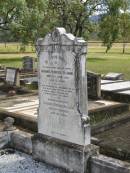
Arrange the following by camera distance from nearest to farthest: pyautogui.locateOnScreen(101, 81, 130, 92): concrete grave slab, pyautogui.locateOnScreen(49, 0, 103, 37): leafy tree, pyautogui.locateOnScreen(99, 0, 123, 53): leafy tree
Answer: pyautogui.locateOnScreen(101, 81, 130, 92): concrete grave slab < pyautogui.locateOnScreen(49, 0, 103, 37): leafy tree < pyautogui.locateOnScreen(99, 0, 123, 53): leafy tree

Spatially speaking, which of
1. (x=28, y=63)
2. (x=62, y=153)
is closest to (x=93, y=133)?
(x=62, y=153)

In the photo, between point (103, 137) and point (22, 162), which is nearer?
point (22, 162)

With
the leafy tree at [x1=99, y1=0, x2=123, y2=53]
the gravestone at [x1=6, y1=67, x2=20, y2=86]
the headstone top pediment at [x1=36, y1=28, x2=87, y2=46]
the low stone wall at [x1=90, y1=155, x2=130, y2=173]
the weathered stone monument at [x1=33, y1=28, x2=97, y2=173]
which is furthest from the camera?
the leafy tree at [x1=99, y1=0, x2=123, y2=53]

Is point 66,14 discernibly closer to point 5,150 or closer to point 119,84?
point 119,84

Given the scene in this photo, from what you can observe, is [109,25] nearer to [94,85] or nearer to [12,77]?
[12,77]

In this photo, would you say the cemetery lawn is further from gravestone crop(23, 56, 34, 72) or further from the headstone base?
the headstone base

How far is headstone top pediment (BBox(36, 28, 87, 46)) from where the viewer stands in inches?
262

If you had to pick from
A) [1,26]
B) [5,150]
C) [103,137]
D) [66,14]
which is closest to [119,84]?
[103,137]

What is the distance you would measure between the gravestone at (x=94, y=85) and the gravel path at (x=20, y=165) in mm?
5863

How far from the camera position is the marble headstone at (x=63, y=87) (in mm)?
6762

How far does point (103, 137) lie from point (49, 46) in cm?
304

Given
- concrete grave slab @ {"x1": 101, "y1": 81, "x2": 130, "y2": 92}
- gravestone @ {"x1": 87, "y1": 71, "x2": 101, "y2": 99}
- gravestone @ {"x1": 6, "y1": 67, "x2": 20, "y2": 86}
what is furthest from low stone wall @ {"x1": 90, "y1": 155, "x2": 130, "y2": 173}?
gravestone @ {"x1": 6, "y1": 67, "x2": 20, "y2": 86}

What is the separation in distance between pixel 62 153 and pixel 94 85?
21.4ft

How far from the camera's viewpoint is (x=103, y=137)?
9.17 m
